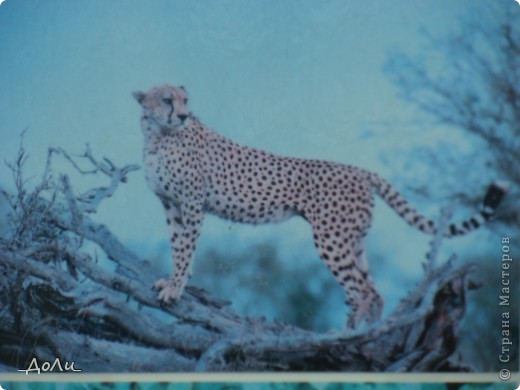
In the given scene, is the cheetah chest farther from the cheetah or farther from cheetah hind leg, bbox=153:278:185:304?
cheetah hind leg, bbox=153:278:185:304

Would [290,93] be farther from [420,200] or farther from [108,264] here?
[108,264]

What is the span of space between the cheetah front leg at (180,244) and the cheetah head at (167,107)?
477 mm

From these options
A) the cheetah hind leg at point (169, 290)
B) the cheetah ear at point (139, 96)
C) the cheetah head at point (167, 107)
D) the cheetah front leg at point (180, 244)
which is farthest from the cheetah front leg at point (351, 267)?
the cheetah ear at point (139, 96)

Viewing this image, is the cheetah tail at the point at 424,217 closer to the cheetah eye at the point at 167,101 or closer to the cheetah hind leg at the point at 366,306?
the cheetah hind leg at the point at 366,306

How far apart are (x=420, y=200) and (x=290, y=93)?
3.20 feet

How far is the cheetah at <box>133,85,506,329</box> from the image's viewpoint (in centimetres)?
545

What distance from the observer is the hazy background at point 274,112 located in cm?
543

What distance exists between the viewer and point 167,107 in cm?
565

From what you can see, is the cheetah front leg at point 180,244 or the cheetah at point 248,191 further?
the cheetah front leg at point 180,244

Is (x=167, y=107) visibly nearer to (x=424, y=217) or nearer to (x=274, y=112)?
(x=274, y=112)

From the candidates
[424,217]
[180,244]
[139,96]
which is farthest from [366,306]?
[139,96]

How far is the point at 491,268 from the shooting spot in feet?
17.6

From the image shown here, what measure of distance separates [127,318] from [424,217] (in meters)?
1.86

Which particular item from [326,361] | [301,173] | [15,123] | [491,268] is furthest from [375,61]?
[15,123]
